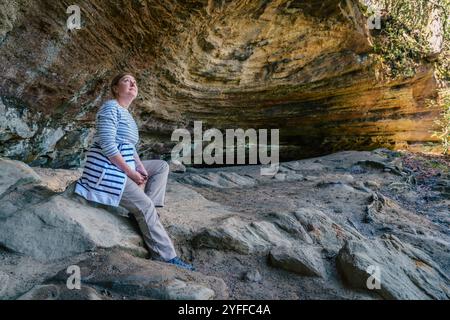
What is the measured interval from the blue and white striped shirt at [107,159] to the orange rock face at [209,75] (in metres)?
3.35

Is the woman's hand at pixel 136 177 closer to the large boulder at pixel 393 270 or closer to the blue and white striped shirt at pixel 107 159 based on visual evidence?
the blue and white striped shirt at pixel 107 159

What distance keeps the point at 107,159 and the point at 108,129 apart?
28cm

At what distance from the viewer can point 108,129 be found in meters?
3.48

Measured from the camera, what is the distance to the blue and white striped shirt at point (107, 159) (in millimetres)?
3484

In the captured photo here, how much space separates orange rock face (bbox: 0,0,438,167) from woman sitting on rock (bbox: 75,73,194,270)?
3366 mm

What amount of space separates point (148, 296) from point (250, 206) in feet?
9.56

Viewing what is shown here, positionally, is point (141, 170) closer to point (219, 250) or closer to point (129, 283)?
point (219, 250)

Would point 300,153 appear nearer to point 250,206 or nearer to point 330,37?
point 330,37

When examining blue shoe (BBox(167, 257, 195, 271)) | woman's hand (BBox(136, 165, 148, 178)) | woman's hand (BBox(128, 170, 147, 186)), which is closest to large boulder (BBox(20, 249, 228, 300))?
blue shoe (BBox(167, 257, 195, 271))

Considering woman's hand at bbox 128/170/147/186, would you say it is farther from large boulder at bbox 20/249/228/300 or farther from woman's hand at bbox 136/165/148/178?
large boulder at bbox 20/249/228/300

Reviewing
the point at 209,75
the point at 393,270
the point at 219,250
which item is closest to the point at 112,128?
the point at 219,250

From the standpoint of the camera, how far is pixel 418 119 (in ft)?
36.0

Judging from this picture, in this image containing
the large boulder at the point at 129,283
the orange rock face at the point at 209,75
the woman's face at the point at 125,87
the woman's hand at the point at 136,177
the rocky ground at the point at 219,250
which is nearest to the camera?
the large boulder at the point at 129,283

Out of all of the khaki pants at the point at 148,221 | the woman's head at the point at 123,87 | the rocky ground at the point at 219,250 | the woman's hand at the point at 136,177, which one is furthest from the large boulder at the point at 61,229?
the woman's head at the point at 123,87
